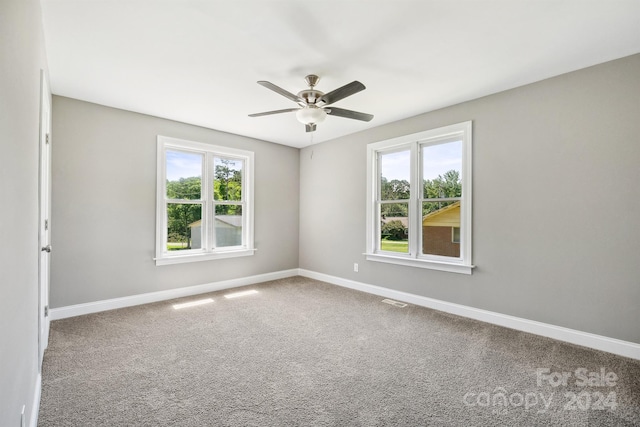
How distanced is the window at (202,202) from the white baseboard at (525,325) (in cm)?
234

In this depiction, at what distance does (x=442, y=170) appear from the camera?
3.88 m

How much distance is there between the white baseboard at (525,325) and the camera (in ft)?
8.50

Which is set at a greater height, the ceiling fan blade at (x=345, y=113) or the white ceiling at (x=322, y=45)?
the white ceiling at (x=322, y=45)

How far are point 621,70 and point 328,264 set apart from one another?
426 cm

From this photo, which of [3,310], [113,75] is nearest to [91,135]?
[113,75]

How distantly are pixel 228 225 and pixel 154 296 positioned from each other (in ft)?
4.91

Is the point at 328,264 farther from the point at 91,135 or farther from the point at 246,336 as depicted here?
the point at 91,135

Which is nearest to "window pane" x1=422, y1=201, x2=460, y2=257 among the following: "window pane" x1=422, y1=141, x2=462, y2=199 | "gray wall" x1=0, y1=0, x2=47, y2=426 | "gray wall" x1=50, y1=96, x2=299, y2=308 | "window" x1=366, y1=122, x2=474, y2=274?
"window" x1=366, y1=122, x2=474, y2=274

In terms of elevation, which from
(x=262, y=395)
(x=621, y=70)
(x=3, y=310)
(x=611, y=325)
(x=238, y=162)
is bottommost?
(x=262, y=395)

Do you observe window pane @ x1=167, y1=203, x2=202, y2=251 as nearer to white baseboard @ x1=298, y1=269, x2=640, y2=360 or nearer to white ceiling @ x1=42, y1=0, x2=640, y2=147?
white ceiling @ x1=42, y1=0, x2=640, y2=147

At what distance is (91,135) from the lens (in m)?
3.60

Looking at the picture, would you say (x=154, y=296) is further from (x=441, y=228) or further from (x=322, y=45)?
(x=441, y=228)

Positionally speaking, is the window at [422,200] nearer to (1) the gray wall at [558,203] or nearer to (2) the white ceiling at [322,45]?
(1) the gray wall at [558,203]

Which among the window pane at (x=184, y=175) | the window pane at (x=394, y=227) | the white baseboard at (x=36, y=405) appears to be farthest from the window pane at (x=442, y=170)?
the white baseboard at (x=36, y=405)
